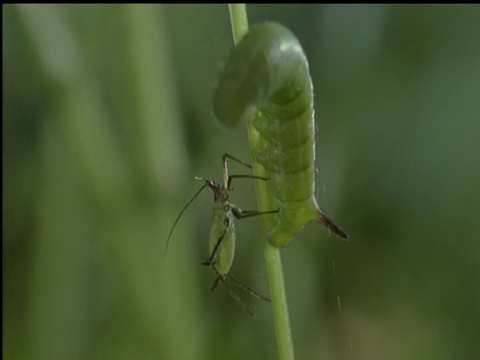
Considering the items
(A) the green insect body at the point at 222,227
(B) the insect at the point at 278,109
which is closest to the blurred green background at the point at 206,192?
(A) the green insect body at the point at 222,227

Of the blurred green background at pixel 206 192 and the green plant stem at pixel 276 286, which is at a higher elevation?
the green plant stem at pixel 276 286

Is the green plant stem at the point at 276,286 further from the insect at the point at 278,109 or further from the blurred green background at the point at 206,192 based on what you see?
the blurred green background at the point at 206,192

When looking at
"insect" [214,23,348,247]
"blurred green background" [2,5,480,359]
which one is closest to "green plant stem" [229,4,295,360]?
"insect" [214,23,348,247]

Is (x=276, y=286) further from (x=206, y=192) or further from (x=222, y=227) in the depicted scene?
(x=206, y=192)

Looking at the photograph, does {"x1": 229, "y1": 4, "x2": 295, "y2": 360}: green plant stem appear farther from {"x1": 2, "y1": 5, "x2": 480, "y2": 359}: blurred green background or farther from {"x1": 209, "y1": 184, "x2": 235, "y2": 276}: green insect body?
{"x1": 2, "y1": 5, "x2": 480, "y2": 359}: blurred green background

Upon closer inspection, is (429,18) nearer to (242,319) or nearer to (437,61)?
(437,61)

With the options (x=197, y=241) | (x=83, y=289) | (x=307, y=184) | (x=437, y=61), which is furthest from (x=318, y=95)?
(x=307, y=184)
